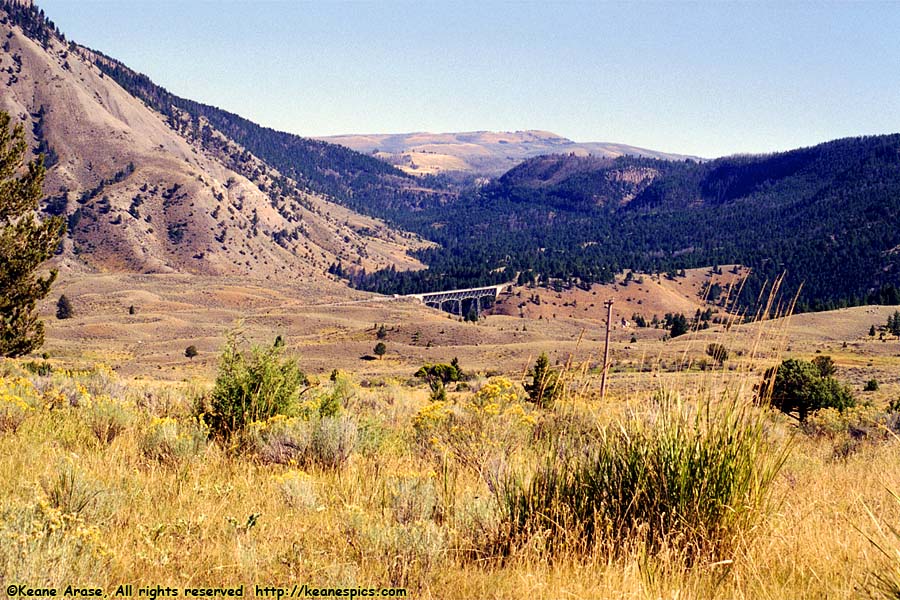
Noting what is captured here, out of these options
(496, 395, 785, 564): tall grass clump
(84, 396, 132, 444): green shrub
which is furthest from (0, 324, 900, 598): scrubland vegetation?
(84, 396, 132, 444): green shrub

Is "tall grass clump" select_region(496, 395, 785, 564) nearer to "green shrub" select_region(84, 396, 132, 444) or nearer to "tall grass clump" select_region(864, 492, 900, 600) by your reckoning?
"tall grass clump" select_region(864, 492, 900, 600)

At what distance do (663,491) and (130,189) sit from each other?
14430 cm

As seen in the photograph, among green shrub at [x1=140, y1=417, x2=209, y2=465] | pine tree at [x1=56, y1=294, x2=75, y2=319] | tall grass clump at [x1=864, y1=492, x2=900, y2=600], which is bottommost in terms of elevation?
pine tree at [x1=56, y1=294, x2=75, y2=319]

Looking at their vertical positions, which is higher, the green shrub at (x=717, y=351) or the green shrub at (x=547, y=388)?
the green shrub at (x=717, y=351)

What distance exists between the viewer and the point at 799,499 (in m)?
5.75

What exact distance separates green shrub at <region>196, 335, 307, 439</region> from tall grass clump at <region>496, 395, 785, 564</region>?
498cm

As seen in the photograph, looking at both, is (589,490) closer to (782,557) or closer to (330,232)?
(782,557)

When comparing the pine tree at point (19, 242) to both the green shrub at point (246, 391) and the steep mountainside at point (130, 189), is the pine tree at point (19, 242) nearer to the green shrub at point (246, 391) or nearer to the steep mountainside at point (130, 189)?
→ the green shrub at point (246, 391)

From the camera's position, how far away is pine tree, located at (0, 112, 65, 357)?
1547cm

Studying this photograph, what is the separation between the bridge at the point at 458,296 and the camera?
412ft

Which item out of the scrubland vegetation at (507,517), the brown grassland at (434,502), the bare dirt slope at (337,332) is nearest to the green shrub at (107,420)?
the brown grassland at (434,502)

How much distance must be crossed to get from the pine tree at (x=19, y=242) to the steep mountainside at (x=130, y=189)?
359 feet

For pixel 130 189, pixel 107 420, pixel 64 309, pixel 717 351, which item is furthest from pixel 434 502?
pixel 130 189

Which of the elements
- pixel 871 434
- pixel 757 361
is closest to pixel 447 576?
pixel 757 361
